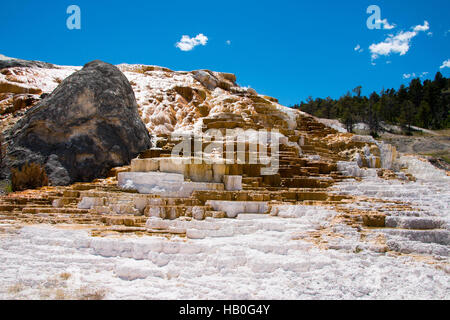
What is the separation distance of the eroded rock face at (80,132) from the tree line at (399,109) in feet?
72.3

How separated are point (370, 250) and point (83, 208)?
487 cm

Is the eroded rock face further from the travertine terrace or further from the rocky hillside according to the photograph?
the rocky hillside

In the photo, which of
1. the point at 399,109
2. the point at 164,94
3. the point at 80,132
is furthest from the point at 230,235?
the point at 399,109

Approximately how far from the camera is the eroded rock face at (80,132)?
30.2 feet

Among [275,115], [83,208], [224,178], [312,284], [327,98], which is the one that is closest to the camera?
[312,284]

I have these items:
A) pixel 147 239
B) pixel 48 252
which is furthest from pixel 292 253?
pixel 48 252

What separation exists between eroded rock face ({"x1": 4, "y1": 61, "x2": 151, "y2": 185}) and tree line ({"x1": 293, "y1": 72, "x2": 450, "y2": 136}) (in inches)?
867

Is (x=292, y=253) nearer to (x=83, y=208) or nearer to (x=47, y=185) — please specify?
(x=83, y=208)

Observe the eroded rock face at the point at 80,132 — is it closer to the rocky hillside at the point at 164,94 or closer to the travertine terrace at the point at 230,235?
the travertine terrace at the point at 230,235

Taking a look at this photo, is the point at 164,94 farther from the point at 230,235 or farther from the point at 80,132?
the point at 230,235

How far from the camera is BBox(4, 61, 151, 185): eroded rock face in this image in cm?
920

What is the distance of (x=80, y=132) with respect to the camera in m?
9.73

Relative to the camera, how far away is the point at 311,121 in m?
19.0

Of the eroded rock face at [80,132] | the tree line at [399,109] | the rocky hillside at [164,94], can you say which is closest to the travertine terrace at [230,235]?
the eroded rock face at [80,132]
